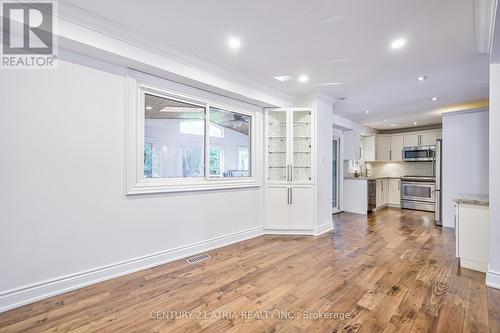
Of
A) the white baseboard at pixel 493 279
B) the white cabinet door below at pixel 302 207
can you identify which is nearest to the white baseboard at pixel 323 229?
the white cabinet door below at pixel 302 207

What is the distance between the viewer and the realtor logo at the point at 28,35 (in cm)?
193

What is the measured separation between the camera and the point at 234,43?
2629 mm

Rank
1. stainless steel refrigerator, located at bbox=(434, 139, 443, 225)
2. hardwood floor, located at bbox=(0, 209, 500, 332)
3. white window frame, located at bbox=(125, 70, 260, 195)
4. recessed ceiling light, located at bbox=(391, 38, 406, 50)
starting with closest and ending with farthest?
hardwood floor, located at bbox=(0, 209, 500, 332)
recessed ceiling light, located at bbox=(391, 38, 406, 50)
white window frame, located at bbox=(125, 70, 260, 195)
stainless steel refrigerator, located at bbox=(434, 139, 443, 225)

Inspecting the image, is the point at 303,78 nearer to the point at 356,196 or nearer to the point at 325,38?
the point at 325,38

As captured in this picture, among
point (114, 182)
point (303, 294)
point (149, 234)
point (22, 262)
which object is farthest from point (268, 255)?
point (22, 262)

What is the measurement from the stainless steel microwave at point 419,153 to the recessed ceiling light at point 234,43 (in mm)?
6669

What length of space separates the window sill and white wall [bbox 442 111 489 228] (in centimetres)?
404

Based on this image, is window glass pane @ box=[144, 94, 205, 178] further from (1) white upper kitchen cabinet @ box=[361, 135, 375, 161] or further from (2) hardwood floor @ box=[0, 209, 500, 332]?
(1) white upper kitchen cabinet @ box=[361, 135, 375, 161]

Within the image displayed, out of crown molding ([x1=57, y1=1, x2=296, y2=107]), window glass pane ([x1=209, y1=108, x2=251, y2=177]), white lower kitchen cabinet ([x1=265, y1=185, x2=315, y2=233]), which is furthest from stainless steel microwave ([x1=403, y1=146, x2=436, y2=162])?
crown molding ([x1=57, y1=1, x2=296, y2=107])

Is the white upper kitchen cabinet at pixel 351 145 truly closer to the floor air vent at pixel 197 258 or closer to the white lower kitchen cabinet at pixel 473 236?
the white lower kitchen cabinet at pixel 473 236

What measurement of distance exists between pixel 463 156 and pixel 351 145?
96.6 inches

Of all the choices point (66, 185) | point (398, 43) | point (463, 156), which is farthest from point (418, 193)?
point (66, 185)

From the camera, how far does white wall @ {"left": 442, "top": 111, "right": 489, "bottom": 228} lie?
431 cm

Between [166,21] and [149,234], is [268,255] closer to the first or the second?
[149,234]
